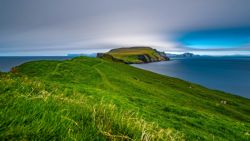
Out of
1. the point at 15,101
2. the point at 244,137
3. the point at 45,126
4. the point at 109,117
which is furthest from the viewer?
the point at 244,137

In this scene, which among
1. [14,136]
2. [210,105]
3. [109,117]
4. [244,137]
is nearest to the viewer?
[14,136]

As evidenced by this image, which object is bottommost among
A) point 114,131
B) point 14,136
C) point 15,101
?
point 114,131

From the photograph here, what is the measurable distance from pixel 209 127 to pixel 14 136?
2003cm

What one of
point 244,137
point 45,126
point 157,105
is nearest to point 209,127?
point 244,137

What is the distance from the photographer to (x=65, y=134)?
292cm

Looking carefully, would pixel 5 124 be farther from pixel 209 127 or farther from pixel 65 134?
pixel 209 127

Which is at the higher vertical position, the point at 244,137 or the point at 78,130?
the point at 78,130

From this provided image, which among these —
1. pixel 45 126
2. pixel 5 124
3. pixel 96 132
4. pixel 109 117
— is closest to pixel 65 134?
pixel 45 126

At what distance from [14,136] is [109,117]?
1.64 meters

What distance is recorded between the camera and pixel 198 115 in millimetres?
23656

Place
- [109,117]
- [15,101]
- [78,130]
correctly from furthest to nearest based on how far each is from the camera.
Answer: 1. [109,117]
2. [15,101]
3. [78,130]

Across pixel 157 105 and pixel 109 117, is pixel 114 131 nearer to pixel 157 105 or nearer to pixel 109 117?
pixel 109 117

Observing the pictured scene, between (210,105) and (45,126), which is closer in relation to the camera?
(45,126)

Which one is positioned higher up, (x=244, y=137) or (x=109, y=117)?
(x=109, y=117)
